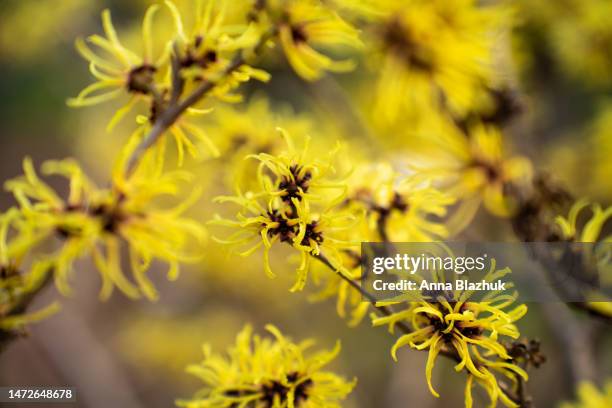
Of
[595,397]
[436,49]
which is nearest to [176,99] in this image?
[436,49]

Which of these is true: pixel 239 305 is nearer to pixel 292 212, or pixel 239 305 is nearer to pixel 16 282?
pixel 16 282

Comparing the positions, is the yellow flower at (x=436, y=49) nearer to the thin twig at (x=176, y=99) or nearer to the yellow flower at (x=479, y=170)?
the yellow flower at (x=479, y=170)

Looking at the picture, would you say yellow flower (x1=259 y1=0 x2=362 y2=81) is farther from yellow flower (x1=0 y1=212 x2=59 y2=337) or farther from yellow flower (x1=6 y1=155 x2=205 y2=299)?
yellow flower (x1=0 y1=212 x2=59 y2=337)

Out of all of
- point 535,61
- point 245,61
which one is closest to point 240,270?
point 535,61

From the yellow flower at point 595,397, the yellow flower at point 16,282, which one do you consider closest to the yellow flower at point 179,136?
the yellow flower at point 16,282

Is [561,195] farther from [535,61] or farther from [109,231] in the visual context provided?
[535,61]

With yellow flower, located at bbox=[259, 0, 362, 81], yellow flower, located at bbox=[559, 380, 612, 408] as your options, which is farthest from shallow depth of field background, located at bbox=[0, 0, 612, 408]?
yellow flower, located at bbox=[259, 0, 362, 81]
